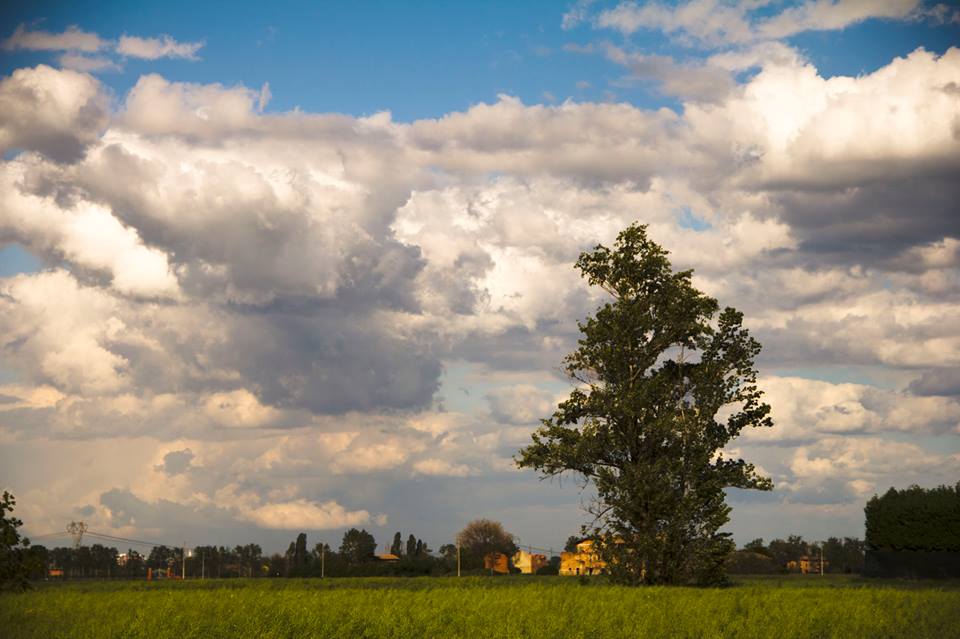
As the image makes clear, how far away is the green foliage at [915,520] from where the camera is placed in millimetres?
69188

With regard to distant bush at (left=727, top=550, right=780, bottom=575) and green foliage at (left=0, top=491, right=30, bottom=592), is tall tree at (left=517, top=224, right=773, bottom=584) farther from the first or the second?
distant bush at (left=727, top=550, right=780, bottom=575)

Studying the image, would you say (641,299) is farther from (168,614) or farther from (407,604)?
(168,614)

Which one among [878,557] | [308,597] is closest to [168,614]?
[308,597]

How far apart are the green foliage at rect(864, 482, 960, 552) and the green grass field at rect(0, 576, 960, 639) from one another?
3335 cm

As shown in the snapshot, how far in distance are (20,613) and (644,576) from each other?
94.5 ft

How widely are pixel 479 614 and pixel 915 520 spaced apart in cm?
5348

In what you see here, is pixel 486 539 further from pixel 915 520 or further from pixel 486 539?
pixel 915 520

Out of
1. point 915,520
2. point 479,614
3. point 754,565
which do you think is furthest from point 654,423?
point 754,565

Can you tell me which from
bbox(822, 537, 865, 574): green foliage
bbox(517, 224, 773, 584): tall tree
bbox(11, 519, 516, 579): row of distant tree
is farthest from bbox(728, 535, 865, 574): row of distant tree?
bbox(517, 224, 773, 584): tall tree

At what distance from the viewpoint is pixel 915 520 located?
233 feet

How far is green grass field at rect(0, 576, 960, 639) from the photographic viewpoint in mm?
23484

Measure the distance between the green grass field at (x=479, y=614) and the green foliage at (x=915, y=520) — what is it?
3335 centimetres

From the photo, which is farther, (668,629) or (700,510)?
(700,510)

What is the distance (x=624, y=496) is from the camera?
45.4 metres
